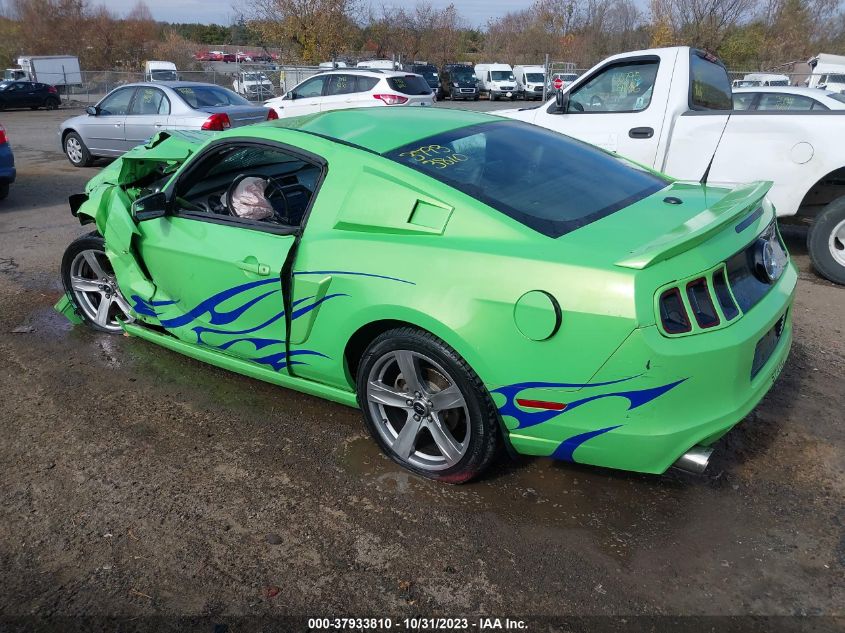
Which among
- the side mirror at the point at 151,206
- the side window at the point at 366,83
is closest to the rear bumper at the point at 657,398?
the side mirror at the point at 151,206

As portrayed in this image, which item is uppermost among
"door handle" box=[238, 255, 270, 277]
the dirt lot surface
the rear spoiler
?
the rear spoiler

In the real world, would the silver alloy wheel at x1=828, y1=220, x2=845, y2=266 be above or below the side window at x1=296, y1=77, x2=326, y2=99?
below

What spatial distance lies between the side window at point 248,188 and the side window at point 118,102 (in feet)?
28.8

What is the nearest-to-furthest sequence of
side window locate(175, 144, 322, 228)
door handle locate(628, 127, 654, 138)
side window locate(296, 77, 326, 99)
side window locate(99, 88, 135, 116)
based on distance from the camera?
side window locate(175, 144, 322, 228), door handle locate(628, 127, 654, 138), side window locate(99, 88, 135, 116), side window locate(296, 77, 326, 99)

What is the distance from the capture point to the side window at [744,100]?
31.4 feet

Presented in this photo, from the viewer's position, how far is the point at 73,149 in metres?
12.7

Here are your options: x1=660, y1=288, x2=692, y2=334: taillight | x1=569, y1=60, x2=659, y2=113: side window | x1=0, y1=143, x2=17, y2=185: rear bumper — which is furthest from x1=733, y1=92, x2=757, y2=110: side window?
x1=0, y1=143, x2=17, y2=185: rear bumper

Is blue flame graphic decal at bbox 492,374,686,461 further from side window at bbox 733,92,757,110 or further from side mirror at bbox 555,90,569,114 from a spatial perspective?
side window at bbox 733,92,757,110

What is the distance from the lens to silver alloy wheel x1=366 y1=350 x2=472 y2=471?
2990 millimetres

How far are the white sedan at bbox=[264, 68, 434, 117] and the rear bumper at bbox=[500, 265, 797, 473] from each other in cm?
1435

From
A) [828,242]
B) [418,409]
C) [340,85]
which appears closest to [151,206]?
[418,409]

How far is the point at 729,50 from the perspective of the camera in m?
30.4

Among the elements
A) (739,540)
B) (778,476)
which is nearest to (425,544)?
(739,540)

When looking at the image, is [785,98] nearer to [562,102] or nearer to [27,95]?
[562,102]
